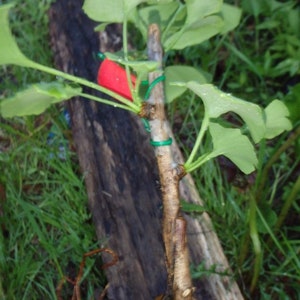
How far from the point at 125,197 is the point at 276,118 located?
1.97 feet

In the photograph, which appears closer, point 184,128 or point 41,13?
point 184,128

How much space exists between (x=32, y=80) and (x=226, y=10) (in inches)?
39.6

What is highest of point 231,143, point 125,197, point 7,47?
point 7,47

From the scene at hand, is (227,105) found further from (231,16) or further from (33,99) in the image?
(231,16)

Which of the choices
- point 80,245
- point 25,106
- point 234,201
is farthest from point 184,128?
point 25,106

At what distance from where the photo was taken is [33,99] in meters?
0.97

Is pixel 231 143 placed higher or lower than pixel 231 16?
lower

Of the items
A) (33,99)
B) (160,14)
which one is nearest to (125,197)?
(160,14)

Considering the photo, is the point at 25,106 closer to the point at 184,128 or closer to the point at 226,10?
the point at 226,10

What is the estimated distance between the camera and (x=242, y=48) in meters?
2.19

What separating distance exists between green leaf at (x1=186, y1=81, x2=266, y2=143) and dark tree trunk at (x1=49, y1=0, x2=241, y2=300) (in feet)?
1.74

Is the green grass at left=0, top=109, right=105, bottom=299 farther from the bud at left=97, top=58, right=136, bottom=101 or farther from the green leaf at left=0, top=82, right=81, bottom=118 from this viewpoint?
the green leaf at left=0, top=82, right=81, bottom=118

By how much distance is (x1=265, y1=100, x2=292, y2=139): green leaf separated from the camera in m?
1.08

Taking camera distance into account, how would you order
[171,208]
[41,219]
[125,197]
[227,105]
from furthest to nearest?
[41,219] < [125,197] < [171,208] < [227,105]
